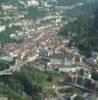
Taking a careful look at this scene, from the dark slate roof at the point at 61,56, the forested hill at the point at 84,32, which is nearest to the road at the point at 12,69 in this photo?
the dark slate roof at the point at 61,56

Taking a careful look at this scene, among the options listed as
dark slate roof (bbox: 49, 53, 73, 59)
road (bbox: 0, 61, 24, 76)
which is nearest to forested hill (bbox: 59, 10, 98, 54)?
dark slate roof (bbox: 49, 53, 73, 59)

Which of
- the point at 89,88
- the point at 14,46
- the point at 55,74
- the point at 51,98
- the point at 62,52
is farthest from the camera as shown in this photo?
the point at 14,46

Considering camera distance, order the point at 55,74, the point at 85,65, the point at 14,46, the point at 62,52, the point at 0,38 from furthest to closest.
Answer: the point at 0,38 < the point at 14,46 < the point at 62,52 < the point at 85,65 < the point at 55,74

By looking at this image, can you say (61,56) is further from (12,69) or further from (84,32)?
(84,32)

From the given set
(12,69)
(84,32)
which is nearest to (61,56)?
(12,69)

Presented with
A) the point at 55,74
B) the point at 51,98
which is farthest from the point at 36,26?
the point at 51,98

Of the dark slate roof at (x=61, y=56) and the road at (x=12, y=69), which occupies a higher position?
the road at (x=12, y=69)

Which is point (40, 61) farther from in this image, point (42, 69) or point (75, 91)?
point (75, 91)

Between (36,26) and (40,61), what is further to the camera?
(36,26)

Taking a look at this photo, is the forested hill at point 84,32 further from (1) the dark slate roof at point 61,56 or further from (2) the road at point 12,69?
(2) the road at point 12,69
